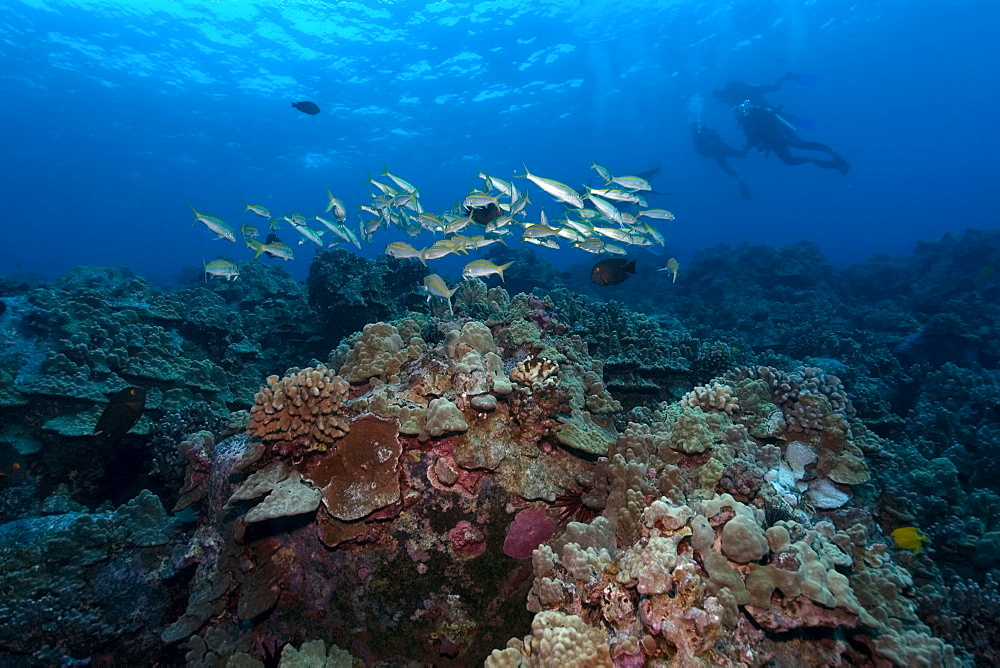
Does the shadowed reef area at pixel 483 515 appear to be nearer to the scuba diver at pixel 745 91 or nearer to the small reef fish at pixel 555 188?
the small reef fish at pixel 555 188

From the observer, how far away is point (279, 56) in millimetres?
39812

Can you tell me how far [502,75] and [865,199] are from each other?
17068cm

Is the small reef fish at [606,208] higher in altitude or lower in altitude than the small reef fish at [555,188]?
lower

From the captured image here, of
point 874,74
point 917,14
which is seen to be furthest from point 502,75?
point 874,74

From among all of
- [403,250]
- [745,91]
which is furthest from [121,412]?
[745,91]

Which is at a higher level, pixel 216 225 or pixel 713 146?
pixel 713 146

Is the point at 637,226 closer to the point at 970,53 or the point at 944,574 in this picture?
the point at 944,574

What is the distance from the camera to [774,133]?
29672 mm

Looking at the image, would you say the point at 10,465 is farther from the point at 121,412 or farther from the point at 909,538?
the point at 909,538

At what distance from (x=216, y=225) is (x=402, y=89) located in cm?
4811

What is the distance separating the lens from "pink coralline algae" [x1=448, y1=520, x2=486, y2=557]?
11.1ft

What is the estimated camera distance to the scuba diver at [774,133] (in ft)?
95.2

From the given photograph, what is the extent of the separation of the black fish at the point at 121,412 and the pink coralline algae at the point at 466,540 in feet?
16.8

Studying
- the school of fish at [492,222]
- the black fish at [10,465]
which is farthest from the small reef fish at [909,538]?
the black fish at [10,465]
